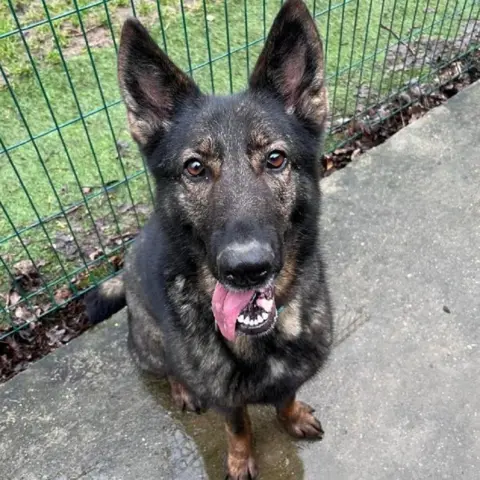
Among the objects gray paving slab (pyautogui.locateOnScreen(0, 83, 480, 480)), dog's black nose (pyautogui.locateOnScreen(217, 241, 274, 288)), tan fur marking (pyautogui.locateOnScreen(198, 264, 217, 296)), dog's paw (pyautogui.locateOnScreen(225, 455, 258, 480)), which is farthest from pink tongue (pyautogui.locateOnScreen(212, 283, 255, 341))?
gray paving slab (pyautogui.locateOnScreen(0, 83, 480, 480))

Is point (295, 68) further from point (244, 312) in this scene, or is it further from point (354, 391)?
point (354, 391)

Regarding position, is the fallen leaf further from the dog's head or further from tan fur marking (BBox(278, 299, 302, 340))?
tan fur marking (BBox(278, 299, 302, 340))

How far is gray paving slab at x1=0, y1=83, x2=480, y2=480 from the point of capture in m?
2.80

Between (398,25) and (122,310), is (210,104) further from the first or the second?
(398,25)

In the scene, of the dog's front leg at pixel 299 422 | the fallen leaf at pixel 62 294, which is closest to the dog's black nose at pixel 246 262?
the dog's front leg at pixel 299 422

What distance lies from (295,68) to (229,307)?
1.05 meters

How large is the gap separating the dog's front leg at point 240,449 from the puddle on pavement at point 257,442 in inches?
3.2

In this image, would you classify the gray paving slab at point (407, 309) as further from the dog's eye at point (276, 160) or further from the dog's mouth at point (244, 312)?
the dog's eye at point (276, 160)

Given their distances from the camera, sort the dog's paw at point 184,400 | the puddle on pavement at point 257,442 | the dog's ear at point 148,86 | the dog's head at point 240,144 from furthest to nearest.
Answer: the dog's paw at point 184,400 < the puddle on pavement at point 257,442 < the dog's ear at point 148,86 < the dog's head at point 240,144

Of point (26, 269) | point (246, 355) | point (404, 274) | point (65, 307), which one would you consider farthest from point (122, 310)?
point (404, 274)

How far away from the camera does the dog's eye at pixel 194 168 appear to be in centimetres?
216

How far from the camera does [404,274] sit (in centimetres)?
348

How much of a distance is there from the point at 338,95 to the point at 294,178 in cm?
292

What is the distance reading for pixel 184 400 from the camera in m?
3.00
